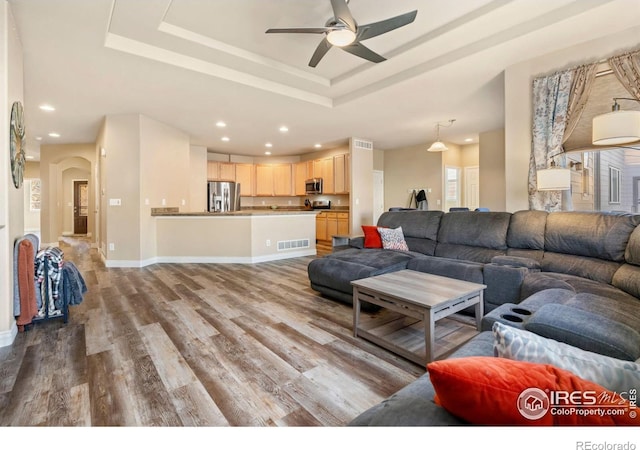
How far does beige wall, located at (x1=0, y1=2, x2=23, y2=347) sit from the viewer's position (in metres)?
2.13

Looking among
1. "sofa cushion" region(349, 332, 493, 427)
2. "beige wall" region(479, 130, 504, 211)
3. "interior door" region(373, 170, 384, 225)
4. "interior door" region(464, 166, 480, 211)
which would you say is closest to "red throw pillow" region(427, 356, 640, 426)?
"sofa cushion" region(349, 332, 493, 427)

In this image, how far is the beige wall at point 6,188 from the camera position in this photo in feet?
7.00

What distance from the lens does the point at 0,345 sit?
7.25 feet

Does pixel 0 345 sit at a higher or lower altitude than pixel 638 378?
lower

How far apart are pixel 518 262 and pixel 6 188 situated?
430 centimetres

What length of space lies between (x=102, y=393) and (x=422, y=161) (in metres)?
7.61

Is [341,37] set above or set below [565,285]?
above

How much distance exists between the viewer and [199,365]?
6.44 ft

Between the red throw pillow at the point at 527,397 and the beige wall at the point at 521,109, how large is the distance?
3.40 metres

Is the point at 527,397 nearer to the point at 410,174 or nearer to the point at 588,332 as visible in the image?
the point at 588,332

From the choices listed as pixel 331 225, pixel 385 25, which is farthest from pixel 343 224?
pixel 385 25
